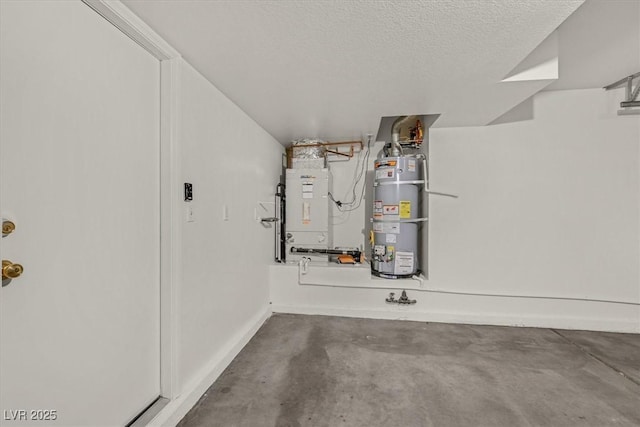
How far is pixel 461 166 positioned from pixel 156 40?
120 inches

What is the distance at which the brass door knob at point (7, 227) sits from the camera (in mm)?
809

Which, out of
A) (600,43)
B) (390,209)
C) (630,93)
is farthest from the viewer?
(390,209)

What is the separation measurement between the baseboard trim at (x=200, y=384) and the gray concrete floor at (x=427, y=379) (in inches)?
2.0

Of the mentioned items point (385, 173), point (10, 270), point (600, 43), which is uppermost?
point (600, 43)

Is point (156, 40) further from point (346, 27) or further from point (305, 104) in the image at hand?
point (305, 104)

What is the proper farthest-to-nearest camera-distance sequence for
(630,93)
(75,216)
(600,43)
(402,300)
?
(402,300) < (630,93) < (600,43) < (75,216)

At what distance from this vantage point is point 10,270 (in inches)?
31.8

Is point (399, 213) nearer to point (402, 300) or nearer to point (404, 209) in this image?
point (404, 209)

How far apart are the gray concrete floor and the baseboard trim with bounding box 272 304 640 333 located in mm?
98

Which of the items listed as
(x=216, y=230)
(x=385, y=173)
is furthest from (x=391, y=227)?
(x=216, y=230)

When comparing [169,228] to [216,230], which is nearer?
[169,228]

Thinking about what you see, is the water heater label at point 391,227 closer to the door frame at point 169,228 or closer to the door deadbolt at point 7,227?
the door frame at point 169,228

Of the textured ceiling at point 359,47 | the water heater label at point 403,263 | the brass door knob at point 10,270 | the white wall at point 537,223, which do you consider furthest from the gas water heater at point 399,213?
the brass door knob at point 10,270

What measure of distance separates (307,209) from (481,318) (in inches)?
94.6
